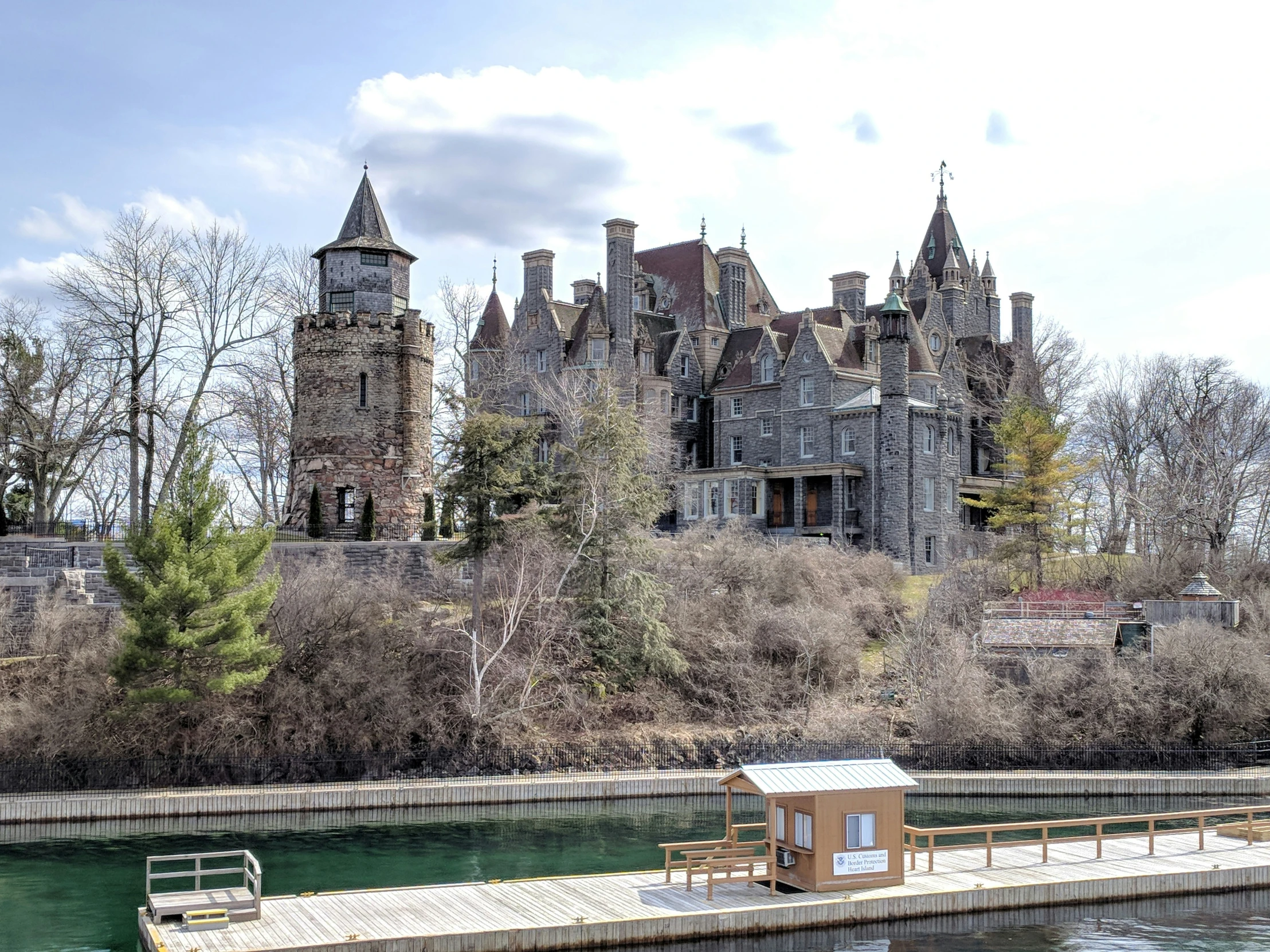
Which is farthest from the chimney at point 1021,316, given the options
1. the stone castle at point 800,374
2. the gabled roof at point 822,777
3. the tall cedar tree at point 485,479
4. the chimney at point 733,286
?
the gabled roof at point 822,777

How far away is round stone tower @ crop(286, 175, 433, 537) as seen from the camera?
159 ft

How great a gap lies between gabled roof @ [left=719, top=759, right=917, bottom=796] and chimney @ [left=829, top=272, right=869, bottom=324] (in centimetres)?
4707

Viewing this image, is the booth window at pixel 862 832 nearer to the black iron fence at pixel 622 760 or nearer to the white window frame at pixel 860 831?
the white window frame at pixel 860 831

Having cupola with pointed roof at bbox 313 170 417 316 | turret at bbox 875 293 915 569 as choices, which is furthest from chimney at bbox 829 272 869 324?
cupola with pointed roof at bbox 313 170 417 316

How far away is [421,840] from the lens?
27.9 m

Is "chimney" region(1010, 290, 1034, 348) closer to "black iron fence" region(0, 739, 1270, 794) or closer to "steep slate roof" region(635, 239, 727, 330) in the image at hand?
"steep slate roof" region(635, 239, 727, 330)

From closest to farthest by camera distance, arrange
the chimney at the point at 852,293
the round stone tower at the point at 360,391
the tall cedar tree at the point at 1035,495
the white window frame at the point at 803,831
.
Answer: the white window frame at the point at 803,831 < the round stone tower at the point at 360,391 < the tall cedar tree at the point at 1035,495 < the chimney at the point at 852,293

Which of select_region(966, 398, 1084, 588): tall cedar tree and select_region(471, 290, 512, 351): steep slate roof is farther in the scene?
select_region(471, 290, 512, 351): steep slate roof

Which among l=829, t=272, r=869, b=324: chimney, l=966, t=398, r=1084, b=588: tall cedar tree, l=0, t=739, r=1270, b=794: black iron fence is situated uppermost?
l=829, t=272, r=869, b=324: chimney

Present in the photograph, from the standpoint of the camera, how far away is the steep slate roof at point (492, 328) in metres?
72.1

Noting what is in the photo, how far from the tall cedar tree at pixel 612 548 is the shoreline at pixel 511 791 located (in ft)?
20.9

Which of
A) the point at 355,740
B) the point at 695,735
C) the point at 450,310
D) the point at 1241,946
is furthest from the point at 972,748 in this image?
the point at 450,310

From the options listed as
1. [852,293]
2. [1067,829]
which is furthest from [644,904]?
[852,293]

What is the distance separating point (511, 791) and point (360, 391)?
21.5m
